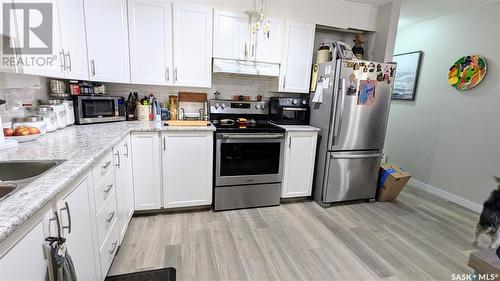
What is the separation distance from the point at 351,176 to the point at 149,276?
236cm

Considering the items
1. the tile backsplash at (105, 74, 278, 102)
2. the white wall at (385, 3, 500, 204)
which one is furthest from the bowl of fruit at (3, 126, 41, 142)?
the white wall at (385, 3, 500, 204)

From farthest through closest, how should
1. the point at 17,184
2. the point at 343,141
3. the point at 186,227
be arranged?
the point at 343,141 < the point at 186,227 < the point at 17,184

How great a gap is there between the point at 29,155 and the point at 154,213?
1463 mm

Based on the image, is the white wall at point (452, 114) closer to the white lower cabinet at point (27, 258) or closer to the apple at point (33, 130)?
the white lower cabinet at point (27, 258)

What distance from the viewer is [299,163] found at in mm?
2861

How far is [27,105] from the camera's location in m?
1.85

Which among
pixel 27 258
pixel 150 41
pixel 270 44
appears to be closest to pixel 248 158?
pixel 270 44

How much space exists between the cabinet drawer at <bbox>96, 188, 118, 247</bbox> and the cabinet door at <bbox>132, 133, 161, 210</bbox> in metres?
0.60

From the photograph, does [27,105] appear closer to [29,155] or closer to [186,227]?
[29,155]

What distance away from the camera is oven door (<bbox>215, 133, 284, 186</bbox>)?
2.52 metres

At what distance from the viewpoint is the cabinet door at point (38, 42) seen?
4.33ft

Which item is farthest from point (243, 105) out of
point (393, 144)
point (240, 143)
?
point (393, 144)

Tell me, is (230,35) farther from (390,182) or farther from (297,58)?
(390,182)

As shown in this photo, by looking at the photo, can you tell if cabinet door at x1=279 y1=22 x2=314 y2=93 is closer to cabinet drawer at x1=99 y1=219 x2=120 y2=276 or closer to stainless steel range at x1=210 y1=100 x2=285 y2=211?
stainless steel range at x1=210 y1=100 x2=285 y2=211
